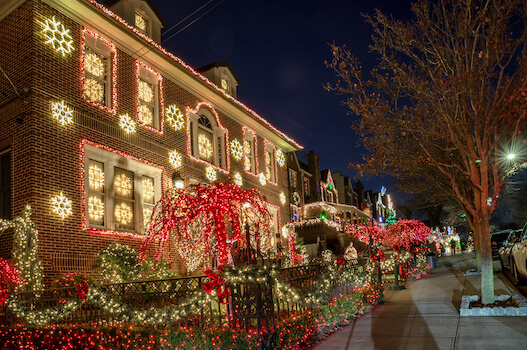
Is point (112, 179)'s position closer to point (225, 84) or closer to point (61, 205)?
point (61, 205)

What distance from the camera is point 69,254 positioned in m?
10.6

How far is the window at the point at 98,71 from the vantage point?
12.4 metres

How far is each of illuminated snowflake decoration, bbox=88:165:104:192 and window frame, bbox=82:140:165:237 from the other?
4.9 inches

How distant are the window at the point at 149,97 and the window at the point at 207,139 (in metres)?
1.70

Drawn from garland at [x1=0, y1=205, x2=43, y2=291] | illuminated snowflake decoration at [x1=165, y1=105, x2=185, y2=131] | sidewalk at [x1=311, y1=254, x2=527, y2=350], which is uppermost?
illuminated snowflake decoration at [x1=165, y1=105, x2=185, y2=131]

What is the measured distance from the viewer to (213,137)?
58.4 feet

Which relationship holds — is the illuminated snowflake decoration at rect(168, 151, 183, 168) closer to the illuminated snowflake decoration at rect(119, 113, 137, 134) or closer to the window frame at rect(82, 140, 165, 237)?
the window frame at rect(82, 140, 165, 237)

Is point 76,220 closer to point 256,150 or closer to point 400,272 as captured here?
point 256,150

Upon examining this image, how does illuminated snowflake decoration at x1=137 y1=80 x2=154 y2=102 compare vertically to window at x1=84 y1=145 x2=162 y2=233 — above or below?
above

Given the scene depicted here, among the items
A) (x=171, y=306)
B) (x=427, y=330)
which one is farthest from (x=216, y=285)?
(x=427, y=330)

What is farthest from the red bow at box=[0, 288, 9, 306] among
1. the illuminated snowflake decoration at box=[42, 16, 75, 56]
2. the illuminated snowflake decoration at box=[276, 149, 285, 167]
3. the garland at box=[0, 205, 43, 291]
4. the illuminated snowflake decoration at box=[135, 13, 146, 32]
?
the illuminated snowflake decoration at box=[276, 149, 285, 167]

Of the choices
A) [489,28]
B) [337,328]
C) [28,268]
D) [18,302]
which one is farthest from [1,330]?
[489,28]

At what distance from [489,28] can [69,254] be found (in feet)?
37.4

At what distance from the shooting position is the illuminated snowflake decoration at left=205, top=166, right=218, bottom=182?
54.6 ft
